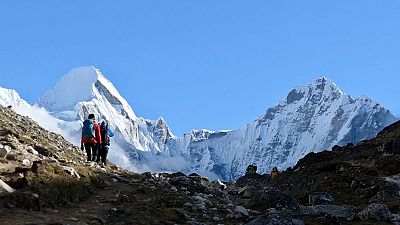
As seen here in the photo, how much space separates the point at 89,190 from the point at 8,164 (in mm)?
2519

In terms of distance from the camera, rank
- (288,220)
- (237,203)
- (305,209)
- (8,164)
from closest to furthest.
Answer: (288,220) < (8,164) < (305,209) < (237,203)

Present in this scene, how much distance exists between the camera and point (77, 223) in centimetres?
1440

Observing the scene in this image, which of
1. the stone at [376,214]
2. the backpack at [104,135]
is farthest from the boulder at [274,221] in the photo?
the backpack at [104,135]

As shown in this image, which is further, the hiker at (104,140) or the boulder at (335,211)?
the hiker at (104,140)

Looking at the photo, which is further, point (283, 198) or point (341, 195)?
point (341, 195)

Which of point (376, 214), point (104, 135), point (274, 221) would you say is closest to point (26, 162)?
point (274, 221)

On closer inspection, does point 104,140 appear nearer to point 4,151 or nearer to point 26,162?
point 4,151

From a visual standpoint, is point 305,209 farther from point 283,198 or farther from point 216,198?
point 216,198

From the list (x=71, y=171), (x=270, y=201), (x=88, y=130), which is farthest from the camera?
(x=88, y=130)

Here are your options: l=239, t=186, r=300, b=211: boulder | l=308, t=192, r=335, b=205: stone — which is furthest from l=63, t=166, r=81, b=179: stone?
l=308, t=192, r=335, b=205: stone

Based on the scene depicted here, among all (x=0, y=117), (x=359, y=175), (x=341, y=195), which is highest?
(x=0, y=117)

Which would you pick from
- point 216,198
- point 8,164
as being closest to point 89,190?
point 8,164

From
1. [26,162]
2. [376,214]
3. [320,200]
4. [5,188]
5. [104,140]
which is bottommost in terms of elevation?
[5,188]

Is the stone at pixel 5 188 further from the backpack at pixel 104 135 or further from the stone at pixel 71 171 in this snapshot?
the backpack at pixel 104 135
